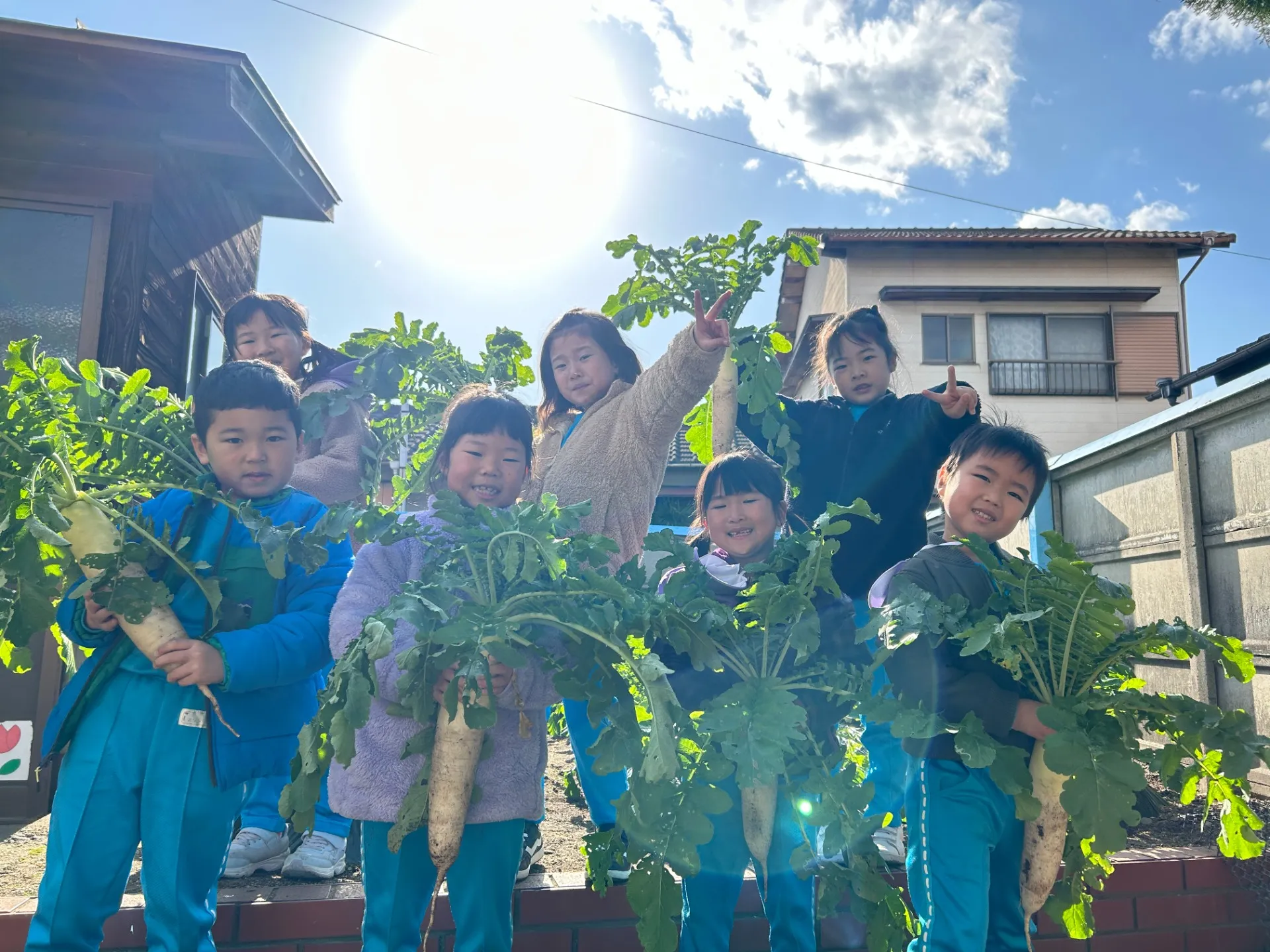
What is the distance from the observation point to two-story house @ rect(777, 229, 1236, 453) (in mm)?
16203

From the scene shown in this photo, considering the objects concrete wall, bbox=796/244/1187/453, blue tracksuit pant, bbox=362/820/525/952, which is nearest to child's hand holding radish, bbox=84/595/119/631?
blue tracksuit pant, bbox=362/820/525/952

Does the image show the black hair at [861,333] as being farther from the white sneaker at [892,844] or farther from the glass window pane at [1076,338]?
the glass window pane at [1076,338]

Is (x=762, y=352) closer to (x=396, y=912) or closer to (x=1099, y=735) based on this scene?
(x=1099, y=735)

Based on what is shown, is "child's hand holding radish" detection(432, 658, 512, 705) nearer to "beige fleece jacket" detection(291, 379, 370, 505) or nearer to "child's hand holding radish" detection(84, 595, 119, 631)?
"child's hand holding radish" detection(84, 595, 119, 631)

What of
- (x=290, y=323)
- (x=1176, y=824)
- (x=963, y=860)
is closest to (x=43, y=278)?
(x=290, y=323)

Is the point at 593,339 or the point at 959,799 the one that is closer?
the point at 959,799

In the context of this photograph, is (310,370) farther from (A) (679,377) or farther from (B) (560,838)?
(B) (560,838)

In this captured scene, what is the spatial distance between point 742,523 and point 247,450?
150 centimetres

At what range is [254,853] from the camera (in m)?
2.65

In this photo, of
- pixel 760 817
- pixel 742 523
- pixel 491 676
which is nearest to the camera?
pixel 491 676

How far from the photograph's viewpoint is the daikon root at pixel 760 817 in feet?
6.99

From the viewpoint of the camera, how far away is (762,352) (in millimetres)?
2721

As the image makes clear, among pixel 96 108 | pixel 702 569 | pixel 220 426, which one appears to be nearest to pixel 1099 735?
pixel 702 569

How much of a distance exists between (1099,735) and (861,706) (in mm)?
547
